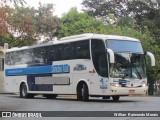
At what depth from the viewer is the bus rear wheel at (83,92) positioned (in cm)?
2191

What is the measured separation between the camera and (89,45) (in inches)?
858

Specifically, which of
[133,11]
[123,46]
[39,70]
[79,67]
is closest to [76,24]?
[133,11]

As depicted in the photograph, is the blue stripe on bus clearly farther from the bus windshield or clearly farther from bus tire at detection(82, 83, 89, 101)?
the bus windshield

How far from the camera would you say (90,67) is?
21688 mm

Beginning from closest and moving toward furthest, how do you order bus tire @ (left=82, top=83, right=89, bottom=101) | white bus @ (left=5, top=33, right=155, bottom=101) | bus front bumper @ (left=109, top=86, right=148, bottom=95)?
bus front bumper @ (left=109, top=86, right=148, bottom=95), white bus @ (left=5, top=33, right=155, bottom=101), bus tire @ (left=82, top=83, right=89, bottom=101)

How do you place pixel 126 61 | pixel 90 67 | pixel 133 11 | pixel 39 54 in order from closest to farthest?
pixel 126 61, pixel 90 67, pixel 39 54, pixel 133 11

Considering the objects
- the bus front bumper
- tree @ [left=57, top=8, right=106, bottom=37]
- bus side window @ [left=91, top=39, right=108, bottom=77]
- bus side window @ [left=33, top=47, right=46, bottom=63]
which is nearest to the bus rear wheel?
bus side window @ [left=91, top=39, right=108, bottom=77]

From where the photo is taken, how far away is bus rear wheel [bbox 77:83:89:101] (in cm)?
2191

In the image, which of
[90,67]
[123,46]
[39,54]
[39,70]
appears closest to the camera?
[123,46]

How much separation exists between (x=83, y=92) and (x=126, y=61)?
9.24 ft

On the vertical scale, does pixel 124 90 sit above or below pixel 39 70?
below

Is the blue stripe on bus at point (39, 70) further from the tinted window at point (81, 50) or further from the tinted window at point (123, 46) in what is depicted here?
the tinted window at point (123, 46)

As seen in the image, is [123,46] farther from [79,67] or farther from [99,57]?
[79,67]

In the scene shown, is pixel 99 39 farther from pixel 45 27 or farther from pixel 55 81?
pixel 45 27
